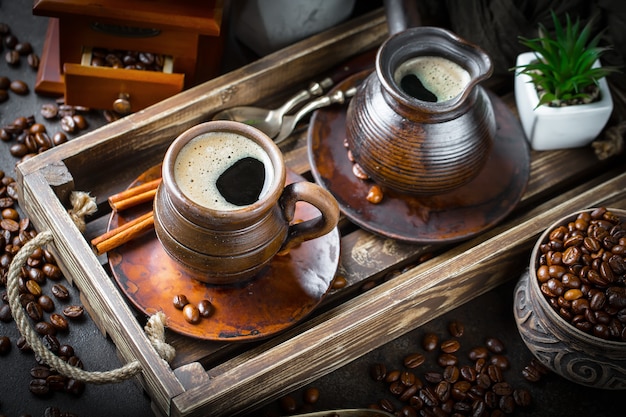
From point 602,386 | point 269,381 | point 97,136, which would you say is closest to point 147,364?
point 269,381

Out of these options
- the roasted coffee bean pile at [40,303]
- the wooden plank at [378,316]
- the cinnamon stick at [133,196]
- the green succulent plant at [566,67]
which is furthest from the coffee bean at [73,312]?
the green succulent plant at [566,67]

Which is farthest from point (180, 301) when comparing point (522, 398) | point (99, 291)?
point (522, 398)

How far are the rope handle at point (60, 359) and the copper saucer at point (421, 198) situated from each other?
0.46 meters

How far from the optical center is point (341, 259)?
5.80ft

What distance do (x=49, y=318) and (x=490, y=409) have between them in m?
0.90

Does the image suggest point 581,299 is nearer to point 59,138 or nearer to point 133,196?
point 133,196

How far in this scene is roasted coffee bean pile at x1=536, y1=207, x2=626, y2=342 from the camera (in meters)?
1.58

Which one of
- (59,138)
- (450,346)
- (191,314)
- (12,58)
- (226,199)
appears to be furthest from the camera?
(12,58)

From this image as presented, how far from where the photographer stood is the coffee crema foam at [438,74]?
65.4 inches

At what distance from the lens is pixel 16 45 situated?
2059 millimetres

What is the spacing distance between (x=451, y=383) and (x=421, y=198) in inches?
15.0

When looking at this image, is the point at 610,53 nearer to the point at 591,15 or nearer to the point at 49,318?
the point at 591,15

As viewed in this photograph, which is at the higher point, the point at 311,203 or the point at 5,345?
the point at 311,203

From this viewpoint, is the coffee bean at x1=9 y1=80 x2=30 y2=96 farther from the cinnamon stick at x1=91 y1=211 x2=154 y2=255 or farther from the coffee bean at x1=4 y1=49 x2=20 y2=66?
the cinnamon stick at x1=91 y1=211 x2=154 y2=255
